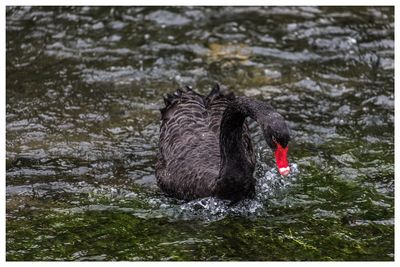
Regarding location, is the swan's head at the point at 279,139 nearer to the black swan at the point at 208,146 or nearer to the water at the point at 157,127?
the black swan at the point at 208,146

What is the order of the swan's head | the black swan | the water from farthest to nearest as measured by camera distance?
the black swan
the water
the swan's head

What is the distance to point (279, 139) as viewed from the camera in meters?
5.86

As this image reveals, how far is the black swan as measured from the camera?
22.0ft

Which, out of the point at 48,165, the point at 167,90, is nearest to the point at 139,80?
the point at 167,90

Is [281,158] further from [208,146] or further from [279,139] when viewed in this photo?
[208,146]

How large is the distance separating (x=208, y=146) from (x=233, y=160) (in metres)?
0.59

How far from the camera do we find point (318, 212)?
267 inches

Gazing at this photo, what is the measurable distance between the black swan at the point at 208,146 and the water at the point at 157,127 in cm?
17

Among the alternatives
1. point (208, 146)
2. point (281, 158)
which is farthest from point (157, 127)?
point (281, 158)

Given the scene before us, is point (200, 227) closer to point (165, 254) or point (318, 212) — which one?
point (165, 254)

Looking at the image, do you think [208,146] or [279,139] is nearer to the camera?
[279,139]

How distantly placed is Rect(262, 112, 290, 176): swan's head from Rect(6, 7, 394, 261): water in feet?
2.31

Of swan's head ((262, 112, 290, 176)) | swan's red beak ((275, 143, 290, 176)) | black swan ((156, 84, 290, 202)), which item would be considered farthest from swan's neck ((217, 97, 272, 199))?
swan's red beak ((275, 143, 290, 176))

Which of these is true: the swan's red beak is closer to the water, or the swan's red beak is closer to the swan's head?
the swan's head
